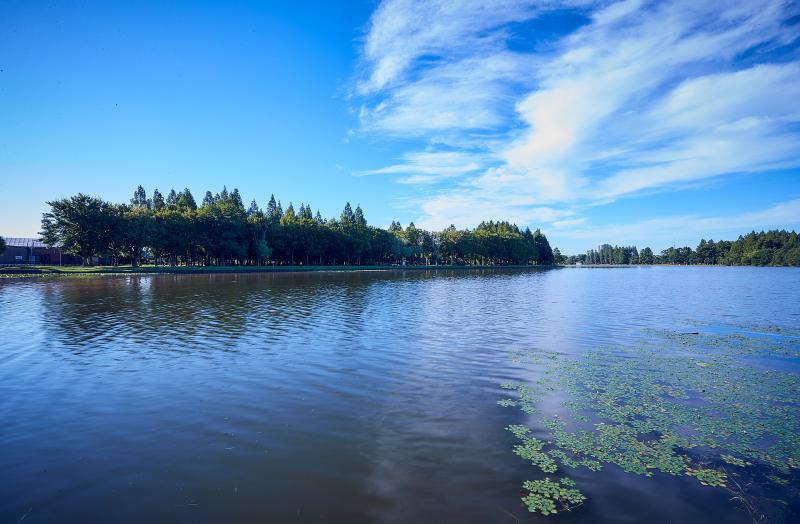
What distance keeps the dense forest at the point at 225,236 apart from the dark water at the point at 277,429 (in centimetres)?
7622

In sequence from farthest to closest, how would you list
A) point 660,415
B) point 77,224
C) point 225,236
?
point 225,236 < point 77,224 < point 660,415

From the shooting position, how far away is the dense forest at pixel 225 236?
275 feet

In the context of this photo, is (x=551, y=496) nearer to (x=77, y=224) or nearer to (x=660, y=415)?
(x=660, y=415)

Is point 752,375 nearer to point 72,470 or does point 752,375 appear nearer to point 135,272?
point 72,470

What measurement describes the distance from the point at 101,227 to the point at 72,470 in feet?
314

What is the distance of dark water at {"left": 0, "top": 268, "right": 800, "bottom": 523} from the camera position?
21.6 feet

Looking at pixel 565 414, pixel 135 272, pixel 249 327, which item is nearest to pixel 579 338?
pixel 565 414

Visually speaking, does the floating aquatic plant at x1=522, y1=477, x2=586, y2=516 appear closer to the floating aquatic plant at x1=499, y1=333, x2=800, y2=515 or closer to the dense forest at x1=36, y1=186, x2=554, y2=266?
the floating aquatic plant at x1=499, y1=333, x2=800, y2=515

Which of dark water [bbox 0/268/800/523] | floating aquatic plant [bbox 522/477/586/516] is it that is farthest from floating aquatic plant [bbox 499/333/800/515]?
dark water [bbox 0/268/800/523]

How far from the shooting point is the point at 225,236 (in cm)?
10231

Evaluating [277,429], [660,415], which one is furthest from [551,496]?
[277,429]

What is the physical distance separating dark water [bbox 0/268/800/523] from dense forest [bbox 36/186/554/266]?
3001 inches

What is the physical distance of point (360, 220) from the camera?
548 ft

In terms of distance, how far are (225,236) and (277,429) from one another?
102 metres
